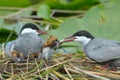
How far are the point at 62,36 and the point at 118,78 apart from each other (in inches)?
59.2

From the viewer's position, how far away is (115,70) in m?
8.79

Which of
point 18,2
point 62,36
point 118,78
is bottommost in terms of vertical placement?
point 118,78

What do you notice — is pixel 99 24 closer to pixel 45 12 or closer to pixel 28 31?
pixel 45 12

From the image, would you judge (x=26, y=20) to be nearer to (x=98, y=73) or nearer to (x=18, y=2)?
(x=18, y=2)

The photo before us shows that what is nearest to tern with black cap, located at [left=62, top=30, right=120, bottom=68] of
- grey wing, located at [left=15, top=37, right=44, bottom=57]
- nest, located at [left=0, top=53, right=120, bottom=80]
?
nest, located at [left=0, top=53, right=120, bottom=80]

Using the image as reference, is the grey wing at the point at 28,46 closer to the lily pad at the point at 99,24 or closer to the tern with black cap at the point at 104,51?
Result: the tern with black cap at the point at 104,51

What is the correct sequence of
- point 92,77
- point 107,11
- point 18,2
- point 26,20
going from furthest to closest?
point 18,2 → point 26,20 → point 107,11 → point 92,77

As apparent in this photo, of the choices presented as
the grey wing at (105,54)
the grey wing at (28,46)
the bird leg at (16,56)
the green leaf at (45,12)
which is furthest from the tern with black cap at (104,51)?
the green leaf at (45,12)

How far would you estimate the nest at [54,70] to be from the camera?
8461 mm

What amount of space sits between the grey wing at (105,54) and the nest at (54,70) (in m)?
0.14

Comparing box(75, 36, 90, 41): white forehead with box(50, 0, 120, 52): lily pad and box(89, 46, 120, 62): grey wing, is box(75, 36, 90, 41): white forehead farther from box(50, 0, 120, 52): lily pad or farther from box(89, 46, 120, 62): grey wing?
box(50, 0, 120, 52): lily pad

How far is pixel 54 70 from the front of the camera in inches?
338

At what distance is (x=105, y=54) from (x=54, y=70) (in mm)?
618

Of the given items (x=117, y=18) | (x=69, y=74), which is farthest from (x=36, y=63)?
(x=117, y=18)
